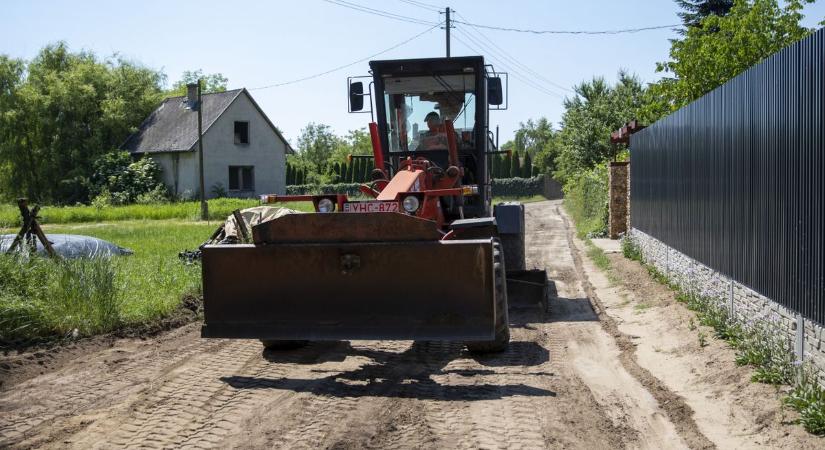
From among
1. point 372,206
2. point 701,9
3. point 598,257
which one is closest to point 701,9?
point 701,9

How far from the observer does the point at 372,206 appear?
8.20 metres

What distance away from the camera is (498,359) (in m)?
7.22

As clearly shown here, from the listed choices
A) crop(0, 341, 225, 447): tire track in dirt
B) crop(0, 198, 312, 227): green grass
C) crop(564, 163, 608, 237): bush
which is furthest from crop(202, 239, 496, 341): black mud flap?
crop(0, 198, 312, 227): green grass

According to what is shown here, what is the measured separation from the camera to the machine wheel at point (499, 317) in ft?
22.1

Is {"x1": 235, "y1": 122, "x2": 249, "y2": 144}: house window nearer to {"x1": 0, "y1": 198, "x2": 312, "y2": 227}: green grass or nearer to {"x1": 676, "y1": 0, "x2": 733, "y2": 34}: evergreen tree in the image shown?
{"x1": 0, "y1": 198, "x2": 312, "y2": 227}: green grass

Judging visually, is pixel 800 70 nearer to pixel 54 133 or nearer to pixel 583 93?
pixel 583 93

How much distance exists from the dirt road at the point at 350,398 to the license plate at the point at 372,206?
135 cm

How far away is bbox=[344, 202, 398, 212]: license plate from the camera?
26.7ft

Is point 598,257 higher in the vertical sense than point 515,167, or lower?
lower

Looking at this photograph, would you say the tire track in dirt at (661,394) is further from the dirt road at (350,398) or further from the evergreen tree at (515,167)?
the evergreen tree at (515,167)

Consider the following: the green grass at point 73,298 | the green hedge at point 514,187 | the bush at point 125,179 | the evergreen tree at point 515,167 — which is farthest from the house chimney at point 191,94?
the green grass at point 73,298

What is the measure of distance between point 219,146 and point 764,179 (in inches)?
1513

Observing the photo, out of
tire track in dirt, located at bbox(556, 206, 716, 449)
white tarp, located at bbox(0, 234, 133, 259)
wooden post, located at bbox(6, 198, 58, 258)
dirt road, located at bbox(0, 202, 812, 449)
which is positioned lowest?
tire track in dirt, located at bbox(556, 206, 716, 449)

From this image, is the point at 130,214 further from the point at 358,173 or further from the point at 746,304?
the point at 358,173
